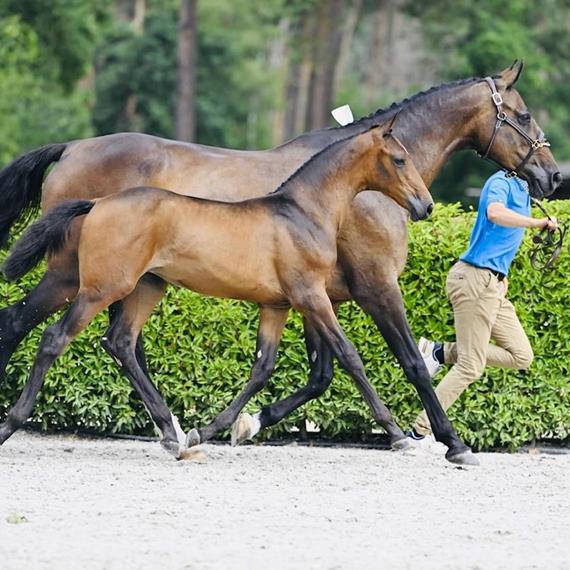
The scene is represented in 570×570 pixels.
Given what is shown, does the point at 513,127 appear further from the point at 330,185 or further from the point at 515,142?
the point at 330,185

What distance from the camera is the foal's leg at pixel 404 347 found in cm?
773

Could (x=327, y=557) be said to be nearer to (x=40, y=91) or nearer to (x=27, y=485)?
(x=27, y=485)

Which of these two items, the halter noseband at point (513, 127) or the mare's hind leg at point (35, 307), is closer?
the mare's hind leg at point (35, 307)

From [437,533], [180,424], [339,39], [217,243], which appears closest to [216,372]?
[180,424]

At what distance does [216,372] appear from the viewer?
Result: 879 cm

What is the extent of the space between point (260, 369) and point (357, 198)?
3.80ft

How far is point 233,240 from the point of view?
24.1 feet

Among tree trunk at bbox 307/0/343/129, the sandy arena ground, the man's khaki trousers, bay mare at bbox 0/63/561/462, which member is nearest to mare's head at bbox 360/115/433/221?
bay mare at bbox 0/63/561/462

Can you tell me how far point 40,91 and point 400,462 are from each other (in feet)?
108

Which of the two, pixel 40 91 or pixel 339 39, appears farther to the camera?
pixel 40 91

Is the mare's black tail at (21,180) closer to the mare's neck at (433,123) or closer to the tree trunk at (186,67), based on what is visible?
the mare's neck at (433,123)

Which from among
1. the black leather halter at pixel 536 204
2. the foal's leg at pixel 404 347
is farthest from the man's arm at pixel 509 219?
the foal's leg at pixel 404 347

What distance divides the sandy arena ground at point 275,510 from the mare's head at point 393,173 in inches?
60.1

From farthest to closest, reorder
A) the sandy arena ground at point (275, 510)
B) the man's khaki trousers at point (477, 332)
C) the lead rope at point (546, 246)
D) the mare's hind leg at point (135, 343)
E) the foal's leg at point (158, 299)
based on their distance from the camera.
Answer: the lead rope at point (546, 246) < the man's khaki trousers at point (477, 332) < the foal's leg at point (158, 299) < the mare's hind leg at point (135, 343) < the sandy arena ground at point (275, 510)
